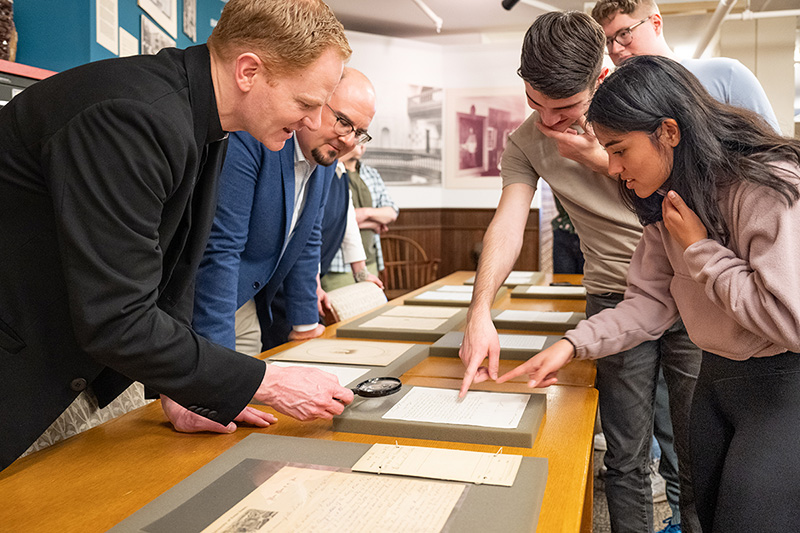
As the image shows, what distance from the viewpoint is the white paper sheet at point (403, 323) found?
2.33 m

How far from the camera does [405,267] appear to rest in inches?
279

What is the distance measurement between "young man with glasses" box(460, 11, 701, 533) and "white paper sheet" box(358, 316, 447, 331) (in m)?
0.48

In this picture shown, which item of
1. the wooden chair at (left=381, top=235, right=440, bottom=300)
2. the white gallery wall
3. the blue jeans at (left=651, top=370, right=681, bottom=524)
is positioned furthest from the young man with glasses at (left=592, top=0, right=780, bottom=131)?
the white gallery wall

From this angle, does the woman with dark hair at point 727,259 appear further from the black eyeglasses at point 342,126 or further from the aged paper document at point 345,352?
the black eyeglasses at point 342,126

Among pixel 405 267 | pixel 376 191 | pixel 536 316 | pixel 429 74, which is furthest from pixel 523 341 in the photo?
pixel 429 74

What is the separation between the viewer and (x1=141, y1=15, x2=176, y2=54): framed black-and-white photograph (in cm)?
397

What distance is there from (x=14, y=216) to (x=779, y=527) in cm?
143

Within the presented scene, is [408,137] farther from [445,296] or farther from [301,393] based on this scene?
[301,393]

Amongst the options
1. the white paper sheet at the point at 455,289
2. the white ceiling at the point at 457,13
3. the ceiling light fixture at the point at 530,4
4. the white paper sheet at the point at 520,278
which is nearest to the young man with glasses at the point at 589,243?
the white paper sheet at the point at 455,289

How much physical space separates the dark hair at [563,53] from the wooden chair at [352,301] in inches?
54.7

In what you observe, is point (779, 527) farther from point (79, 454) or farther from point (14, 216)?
point (14, 216)

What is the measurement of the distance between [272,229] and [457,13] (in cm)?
576

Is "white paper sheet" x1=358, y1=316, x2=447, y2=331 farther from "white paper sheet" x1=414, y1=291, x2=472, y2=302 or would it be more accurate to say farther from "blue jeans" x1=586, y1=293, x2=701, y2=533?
"blue jeans" x1=586, y1=293, x2=701, y2=533

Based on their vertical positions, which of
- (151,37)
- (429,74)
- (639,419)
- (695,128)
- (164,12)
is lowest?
(639,419)
